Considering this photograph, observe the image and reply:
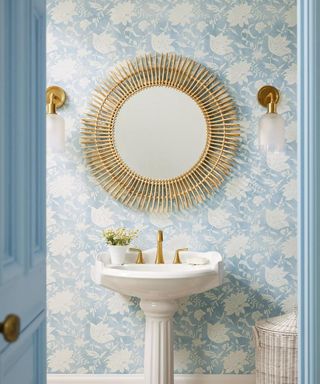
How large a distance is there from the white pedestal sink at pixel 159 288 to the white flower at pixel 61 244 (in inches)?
13.2

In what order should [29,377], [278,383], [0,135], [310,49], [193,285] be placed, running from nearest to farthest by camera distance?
[0,135]
[310,49]
[29,377]
[193,285]
[278,383]

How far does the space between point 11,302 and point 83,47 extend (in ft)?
8.07

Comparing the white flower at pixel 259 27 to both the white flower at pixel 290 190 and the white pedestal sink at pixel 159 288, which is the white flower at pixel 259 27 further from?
the white pedestal sink at pixel 159 288

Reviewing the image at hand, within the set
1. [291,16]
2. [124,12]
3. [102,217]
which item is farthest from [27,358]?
[291,16]

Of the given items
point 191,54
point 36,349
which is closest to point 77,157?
point 191,54

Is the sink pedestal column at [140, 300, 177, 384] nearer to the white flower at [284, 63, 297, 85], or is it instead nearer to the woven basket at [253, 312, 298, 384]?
the woven basket at [253, 312, 298, 384]

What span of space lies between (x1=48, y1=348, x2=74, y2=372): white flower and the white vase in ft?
2.25

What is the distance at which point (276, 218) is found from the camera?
Result: 340 cm

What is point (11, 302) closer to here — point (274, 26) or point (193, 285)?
point (193, 285)

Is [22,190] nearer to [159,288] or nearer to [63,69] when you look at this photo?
[159,288]

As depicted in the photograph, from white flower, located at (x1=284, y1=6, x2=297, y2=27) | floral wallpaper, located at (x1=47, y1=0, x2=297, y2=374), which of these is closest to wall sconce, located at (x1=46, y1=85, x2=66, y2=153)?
floral wallpaper, located at (x1=47, y1=0, x2=297, y2=374)

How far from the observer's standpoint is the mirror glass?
3365mm

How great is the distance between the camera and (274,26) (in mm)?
3393

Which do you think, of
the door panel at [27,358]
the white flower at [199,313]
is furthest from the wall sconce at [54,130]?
the door panel at [27,358]
